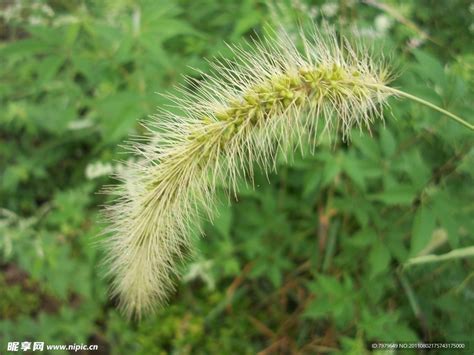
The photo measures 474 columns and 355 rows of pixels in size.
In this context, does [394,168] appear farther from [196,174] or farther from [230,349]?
[230,349]

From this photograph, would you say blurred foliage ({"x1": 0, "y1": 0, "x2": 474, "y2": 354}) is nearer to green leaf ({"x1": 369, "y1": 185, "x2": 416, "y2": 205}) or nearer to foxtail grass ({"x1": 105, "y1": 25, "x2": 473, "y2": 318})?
green leaf ({"x1": 369, "y1": 185, "x2": 416, "y2": 205})

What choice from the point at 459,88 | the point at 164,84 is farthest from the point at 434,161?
the point at 164,84

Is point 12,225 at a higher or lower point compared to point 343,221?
higher

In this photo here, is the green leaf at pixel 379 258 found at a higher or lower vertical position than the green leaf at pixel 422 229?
lower

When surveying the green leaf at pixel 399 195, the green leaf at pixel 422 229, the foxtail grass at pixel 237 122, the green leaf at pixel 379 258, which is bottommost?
the green leaf at pixel 379 258

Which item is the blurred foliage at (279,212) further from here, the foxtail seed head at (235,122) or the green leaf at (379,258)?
the foxtail seed head at (235,122)

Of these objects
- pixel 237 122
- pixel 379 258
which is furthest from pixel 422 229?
pixel 237 122

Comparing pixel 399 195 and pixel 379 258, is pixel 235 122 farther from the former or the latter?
pixel 379 258

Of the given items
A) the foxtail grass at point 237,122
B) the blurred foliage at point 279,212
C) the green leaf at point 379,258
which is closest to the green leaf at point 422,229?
the blurred foliage at point 279,212

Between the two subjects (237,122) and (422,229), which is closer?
(237,122)
